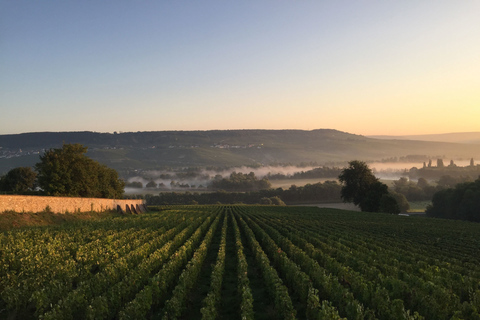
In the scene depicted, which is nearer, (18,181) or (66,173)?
(66,173)

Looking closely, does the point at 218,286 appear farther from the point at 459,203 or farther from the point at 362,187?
the point at 459,203

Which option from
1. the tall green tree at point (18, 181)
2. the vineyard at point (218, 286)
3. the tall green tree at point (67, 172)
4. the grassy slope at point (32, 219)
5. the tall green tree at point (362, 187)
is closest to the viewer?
the vineyard at point (218, 286)

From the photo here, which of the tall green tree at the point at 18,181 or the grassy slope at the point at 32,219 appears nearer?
the grassy slope at the point at 32,219

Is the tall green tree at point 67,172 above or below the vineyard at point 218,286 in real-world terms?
above

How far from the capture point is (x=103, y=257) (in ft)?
66.3

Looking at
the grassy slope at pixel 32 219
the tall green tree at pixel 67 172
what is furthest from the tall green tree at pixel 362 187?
the grassy slope at pixel 32 219

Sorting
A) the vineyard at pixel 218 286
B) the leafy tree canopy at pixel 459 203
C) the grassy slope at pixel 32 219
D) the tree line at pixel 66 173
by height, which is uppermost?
the tree line at pixel 66 173

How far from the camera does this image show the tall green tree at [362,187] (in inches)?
3462

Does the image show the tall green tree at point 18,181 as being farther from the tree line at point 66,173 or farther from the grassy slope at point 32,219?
the grassy slope at point 32,219

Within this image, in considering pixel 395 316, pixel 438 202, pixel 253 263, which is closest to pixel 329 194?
pixel 438 202

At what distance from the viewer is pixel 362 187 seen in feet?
305

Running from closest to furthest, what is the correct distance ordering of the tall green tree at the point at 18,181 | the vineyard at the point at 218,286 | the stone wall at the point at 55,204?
the vineyard at the point at 218,286 → the stone wall at the point at 55,204 → the tall green tree at the point at 18,181

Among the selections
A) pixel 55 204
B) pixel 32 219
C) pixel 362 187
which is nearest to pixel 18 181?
pixel 55 204

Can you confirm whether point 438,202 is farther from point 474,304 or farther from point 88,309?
point 88,309
